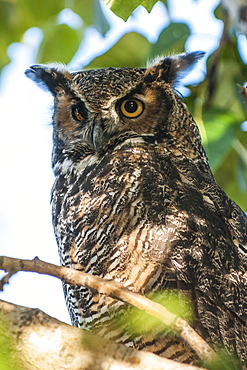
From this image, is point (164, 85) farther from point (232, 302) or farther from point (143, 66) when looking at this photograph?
point (232, 302)

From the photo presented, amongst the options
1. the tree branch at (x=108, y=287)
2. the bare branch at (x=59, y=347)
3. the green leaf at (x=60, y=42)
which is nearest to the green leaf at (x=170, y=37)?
the green leaf at (x=60, y=42)

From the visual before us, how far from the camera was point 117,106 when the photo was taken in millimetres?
3217

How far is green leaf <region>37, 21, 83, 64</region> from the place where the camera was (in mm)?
3799

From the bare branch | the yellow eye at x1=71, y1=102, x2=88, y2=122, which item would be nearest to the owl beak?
the yellow eye at x1=71, y1=102, x2=88, y2=122

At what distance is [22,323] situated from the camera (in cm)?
157

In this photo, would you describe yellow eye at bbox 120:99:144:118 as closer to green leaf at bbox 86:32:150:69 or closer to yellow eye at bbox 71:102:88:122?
yellow eye at bbox 71:102:88:122

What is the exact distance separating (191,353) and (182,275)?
333mm

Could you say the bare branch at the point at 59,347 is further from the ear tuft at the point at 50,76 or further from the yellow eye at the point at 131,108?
the ear tuft at the point at 50,76

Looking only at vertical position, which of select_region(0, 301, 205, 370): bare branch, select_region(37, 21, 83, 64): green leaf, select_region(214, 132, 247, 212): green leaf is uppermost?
select_region(37, 21, 83, 64): green leaf

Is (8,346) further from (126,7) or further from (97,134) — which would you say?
(97,134)

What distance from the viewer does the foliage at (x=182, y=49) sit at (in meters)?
3.19

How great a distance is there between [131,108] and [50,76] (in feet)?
2.39

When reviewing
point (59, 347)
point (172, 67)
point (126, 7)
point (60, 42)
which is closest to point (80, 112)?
point (172, 67)

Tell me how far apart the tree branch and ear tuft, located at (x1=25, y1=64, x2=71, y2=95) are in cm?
208
